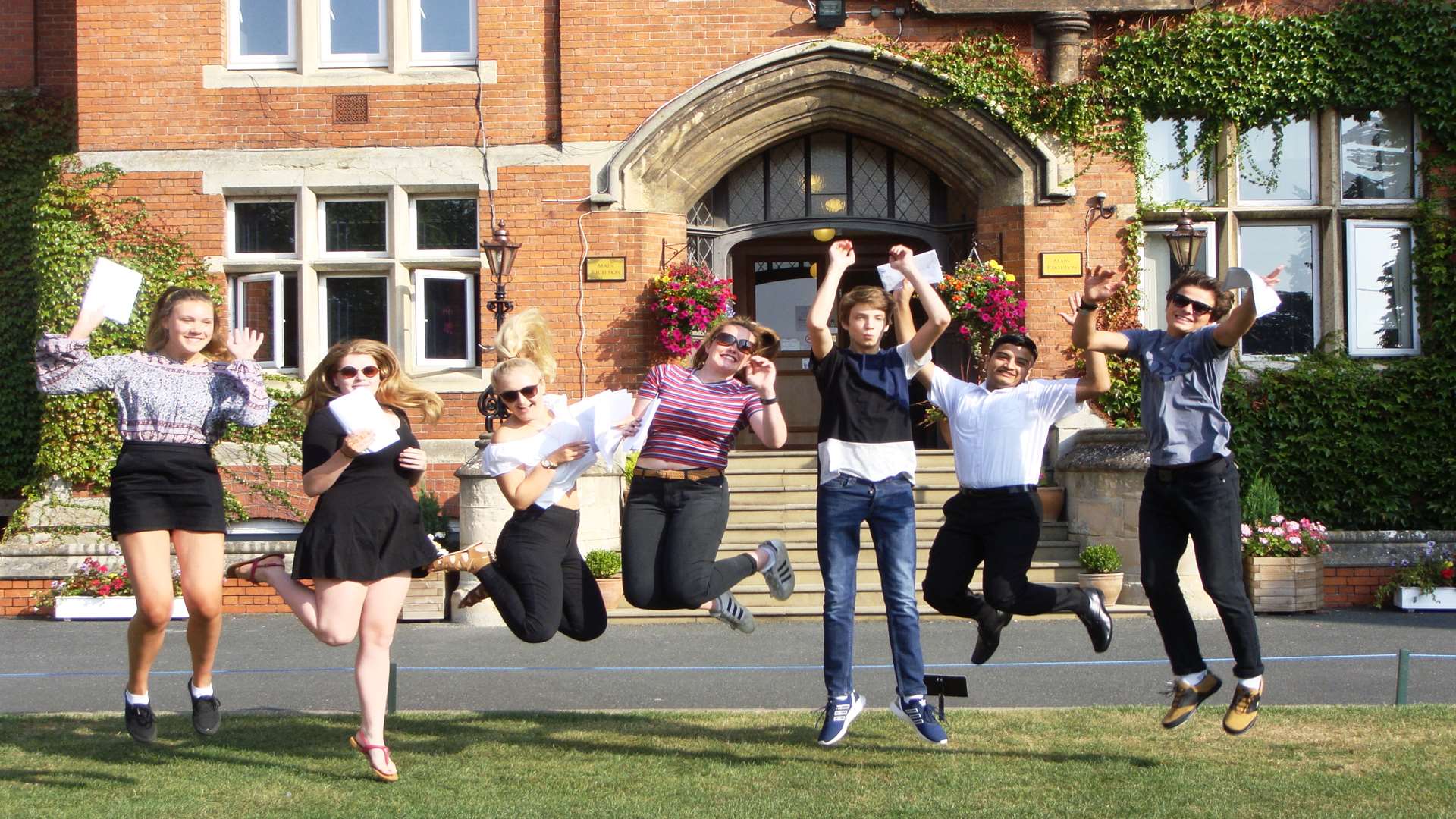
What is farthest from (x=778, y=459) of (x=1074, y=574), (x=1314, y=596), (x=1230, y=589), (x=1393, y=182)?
(x=1230, y=589)

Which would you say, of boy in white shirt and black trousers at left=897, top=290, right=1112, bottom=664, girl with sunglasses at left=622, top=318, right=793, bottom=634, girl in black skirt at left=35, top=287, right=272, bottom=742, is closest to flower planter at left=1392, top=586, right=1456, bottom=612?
boy in white shirt and black trousers at left=897, top=290, right=1112, bottom=664

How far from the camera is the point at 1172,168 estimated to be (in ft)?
43.7

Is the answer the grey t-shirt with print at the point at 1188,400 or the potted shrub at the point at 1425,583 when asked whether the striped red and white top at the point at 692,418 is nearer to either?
the grey t-shirt with print at the point at 1188,400

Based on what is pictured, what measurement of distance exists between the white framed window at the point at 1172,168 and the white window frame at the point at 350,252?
23.3ft

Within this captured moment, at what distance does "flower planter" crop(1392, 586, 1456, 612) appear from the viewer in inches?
436

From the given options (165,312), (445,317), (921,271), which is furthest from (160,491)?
(445,317)

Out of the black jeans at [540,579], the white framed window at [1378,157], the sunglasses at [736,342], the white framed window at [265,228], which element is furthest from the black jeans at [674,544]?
the white framed window at [1378,157]

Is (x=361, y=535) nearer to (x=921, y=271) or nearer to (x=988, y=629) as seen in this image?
(x=921, y=271)

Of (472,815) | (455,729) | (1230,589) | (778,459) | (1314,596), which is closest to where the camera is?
(472,815)

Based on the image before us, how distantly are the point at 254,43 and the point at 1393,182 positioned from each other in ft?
35.4

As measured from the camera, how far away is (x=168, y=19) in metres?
13.4

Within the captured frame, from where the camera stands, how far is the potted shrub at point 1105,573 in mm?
10914

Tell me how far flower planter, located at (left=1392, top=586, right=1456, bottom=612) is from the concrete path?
0.19 m

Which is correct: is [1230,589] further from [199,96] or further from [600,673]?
[199,96]
